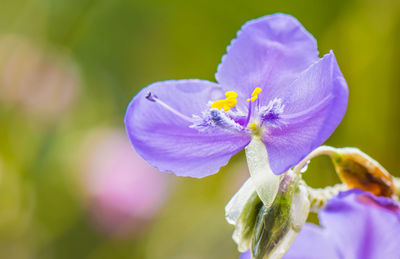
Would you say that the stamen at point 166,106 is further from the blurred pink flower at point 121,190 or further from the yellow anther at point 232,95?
the blurred pink flower at point 121,190

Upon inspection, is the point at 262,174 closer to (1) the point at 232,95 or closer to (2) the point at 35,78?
(1) the point at 232,95

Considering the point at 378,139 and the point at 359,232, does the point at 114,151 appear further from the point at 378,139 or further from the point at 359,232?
the point at 359,232

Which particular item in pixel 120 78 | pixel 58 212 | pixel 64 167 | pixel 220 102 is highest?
pixel 220 102

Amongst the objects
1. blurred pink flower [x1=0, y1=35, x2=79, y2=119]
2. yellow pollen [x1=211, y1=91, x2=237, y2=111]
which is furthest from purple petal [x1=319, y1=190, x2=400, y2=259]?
blurred pink flower [x1=0, y1=35, x2=79, y2=119]

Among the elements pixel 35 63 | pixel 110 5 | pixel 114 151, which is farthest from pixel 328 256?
pixel 110 5

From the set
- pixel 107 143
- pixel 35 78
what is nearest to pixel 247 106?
pixel 107 143

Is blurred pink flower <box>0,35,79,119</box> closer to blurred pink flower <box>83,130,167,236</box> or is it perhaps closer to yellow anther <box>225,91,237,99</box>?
blurred pink flower <box>83,130,167,236</box>
